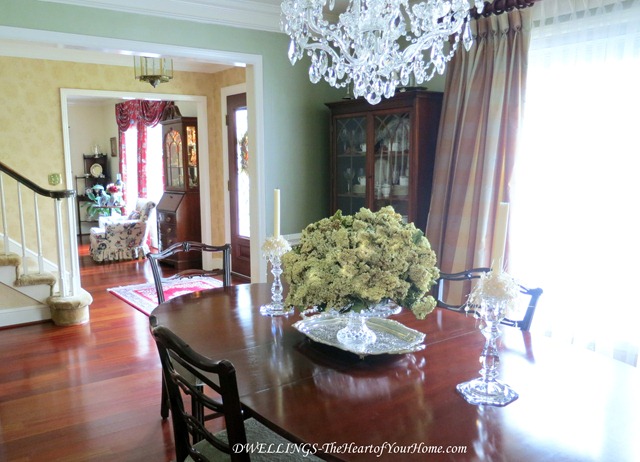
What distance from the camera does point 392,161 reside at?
3.95 metres

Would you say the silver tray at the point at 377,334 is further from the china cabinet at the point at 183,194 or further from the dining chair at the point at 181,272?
the china cabinet at the point at 183,194

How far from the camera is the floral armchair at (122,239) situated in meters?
7.42

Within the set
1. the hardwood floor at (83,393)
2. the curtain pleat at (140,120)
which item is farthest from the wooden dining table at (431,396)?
the curtain pleat at (140,120)

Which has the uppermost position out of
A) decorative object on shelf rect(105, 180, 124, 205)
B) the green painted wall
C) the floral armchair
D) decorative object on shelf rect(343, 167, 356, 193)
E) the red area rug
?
the green painted wall

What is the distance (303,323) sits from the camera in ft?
6.65

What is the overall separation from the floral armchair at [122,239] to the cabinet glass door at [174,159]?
0.68 m

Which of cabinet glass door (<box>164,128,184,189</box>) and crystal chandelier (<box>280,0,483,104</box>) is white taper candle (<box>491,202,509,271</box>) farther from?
cabinet glass door (<box>164,128,184,189</box>)

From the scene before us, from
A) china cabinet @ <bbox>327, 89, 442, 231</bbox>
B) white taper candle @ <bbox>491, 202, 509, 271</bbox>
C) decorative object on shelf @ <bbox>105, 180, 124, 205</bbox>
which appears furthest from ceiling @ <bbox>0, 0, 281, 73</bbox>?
decorative object on shelf @ <bbox>105, 180, 124, 205</bbox>

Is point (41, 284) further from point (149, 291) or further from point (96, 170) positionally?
point (96, 170)

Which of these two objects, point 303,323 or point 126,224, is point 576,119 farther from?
point 126,224

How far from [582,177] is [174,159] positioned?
211 inches

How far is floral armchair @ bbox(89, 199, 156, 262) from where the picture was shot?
7422mm

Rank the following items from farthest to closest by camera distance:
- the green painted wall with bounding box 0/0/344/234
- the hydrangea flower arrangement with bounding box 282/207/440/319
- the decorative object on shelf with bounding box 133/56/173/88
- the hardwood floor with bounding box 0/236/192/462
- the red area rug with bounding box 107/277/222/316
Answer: the red area rug with bounding box 107/277/222/316
the decorative object on shelf with bounding box 133/56/173/88
the green painted wall with bounding box 0/0/344/234
the hardwood floor with bounding box 0/236/192/462
the hydrangea flower arrangement with bounding box 282/207/440/319

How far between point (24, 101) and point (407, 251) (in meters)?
5.26
